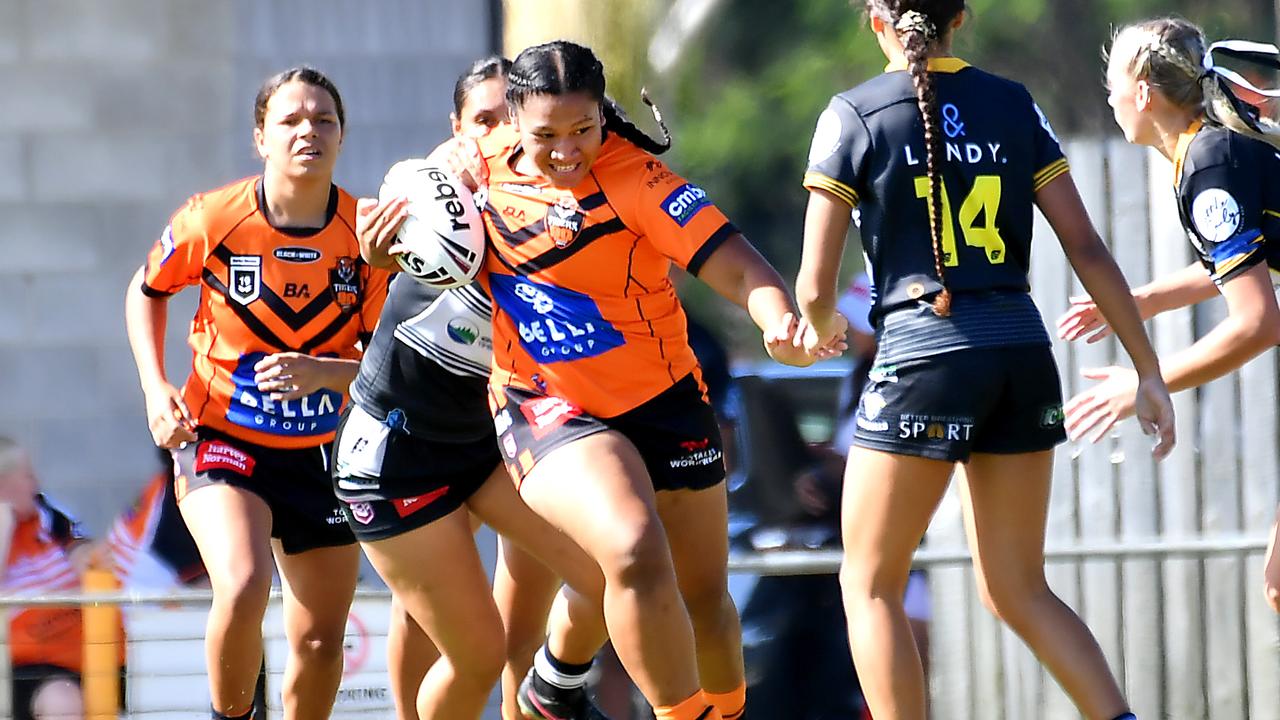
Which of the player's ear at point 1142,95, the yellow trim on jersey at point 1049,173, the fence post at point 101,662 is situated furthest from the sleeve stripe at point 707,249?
the fence post at point 101,662

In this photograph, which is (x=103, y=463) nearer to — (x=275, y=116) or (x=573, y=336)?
(x=275, y=116)

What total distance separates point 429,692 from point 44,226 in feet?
11.2

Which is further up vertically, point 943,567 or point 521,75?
point 521,75

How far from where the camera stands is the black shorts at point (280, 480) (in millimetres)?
5352

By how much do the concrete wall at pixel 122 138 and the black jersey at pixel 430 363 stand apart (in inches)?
100

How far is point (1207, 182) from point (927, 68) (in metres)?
0.85

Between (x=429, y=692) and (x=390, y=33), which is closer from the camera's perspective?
(x=429, y=692)

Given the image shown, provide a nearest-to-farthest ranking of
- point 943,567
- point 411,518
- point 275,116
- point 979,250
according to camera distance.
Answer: point 979,250 → point 411,518 → point 275,116 → point 943,567

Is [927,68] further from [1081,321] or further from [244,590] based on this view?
[244,590]

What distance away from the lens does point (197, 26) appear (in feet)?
24.4

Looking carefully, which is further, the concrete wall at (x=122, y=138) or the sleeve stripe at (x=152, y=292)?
the concrete wall at (x=122, y=138)

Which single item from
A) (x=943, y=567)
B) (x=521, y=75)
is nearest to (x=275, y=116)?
(x=521, y=75)

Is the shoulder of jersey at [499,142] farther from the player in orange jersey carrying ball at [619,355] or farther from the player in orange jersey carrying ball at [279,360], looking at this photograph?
the player in orange jersey carrying ball at [279,360]

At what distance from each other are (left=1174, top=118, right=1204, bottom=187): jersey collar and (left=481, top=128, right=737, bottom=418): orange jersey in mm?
1180
